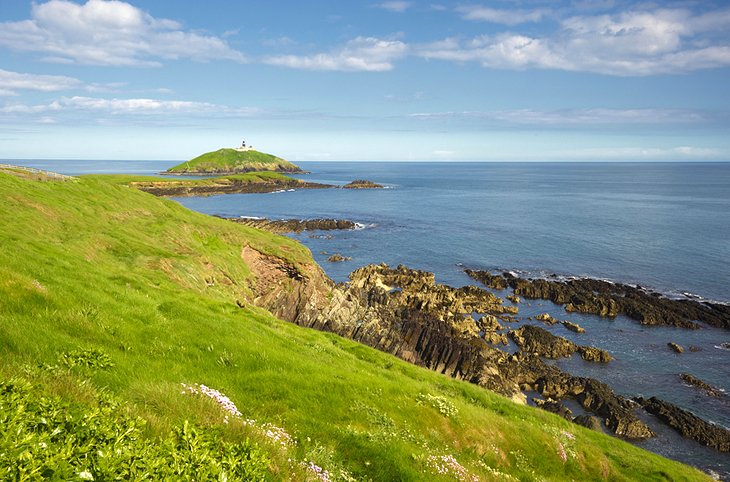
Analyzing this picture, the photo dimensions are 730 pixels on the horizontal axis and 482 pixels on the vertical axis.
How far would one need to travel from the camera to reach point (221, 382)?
46.6 ft

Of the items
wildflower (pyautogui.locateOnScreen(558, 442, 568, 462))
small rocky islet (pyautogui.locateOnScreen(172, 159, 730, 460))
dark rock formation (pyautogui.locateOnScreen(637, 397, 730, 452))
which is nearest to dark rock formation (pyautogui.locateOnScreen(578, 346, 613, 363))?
small rocky islet (pyautogui.locateOnScreen(172, 159, 730, 460))

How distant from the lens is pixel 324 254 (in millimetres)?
88375

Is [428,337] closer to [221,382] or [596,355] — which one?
[596,355]

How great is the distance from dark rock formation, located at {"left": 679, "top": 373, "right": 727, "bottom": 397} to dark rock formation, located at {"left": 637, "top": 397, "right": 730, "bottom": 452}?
5836 mm

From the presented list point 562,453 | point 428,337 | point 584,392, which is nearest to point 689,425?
point 584,392

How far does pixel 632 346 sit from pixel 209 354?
53062mm

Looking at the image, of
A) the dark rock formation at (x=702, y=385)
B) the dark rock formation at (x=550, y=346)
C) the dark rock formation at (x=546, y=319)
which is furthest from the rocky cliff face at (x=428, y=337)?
the dark rock formation at (x=702, y=385)

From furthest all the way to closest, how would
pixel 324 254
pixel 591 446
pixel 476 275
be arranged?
1. pixel 324 254
2. pixel 476 275
3. pixel 591 446

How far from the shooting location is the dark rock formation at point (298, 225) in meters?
111

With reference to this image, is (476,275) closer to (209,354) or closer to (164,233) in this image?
(164,233)

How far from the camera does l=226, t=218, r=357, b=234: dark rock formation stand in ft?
366

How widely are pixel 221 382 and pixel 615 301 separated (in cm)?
6457

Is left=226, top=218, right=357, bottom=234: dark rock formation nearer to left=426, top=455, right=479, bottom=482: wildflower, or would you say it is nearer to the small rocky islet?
the small rocky islet

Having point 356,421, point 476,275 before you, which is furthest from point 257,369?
point 476,275
